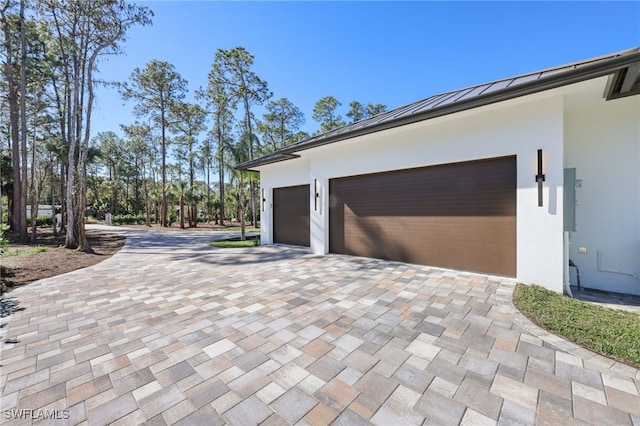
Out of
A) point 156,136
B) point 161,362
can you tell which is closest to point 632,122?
point 161,362

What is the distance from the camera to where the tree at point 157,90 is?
19.0 m

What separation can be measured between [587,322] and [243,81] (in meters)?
19.3

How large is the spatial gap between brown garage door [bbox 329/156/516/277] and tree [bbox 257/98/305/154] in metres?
17.5

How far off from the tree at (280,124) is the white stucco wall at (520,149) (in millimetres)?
18522

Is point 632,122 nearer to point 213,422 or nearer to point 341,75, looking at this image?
point 213,422

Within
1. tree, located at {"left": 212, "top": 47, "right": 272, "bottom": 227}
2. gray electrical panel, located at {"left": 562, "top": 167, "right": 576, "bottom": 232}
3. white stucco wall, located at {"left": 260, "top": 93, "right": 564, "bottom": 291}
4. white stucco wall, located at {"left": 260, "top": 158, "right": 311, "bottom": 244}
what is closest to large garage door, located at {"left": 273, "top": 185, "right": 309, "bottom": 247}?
white stucco wall, located at {"left": 260, "top": 158, "right": 311, "bottom": 244}

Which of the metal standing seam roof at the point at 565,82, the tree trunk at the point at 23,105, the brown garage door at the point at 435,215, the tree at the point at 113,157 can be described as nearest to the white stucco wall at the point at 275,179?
the brown garage door at the point at 435,215

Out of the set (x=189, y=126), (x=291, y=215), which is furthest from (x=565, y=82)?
(x=189, y=126)

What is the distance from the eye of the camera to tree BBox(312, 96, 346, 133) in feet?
67.3

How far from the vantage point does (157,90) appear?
1977 cm

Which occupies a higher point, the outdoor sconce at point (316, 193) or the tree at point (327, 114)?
the tree at point (327, 114)

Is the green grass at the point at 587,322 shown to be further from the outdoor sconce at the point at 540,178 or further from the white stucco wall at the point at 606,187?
the outdoor sconce at the point at 540,178

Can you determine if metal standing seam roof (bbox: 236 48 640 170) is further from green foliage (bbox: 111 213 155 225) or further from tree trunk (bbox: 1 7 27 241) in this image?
green foliage (bbox: 111 213 155 225)

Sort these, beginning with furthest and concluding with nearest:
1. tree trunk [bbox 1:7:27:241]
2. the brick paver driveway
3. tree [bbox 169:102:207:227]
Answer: tree [bbox 169:102:207:227]
tree trunk [bbox 1:7:27:241]
the brick paver driveway
